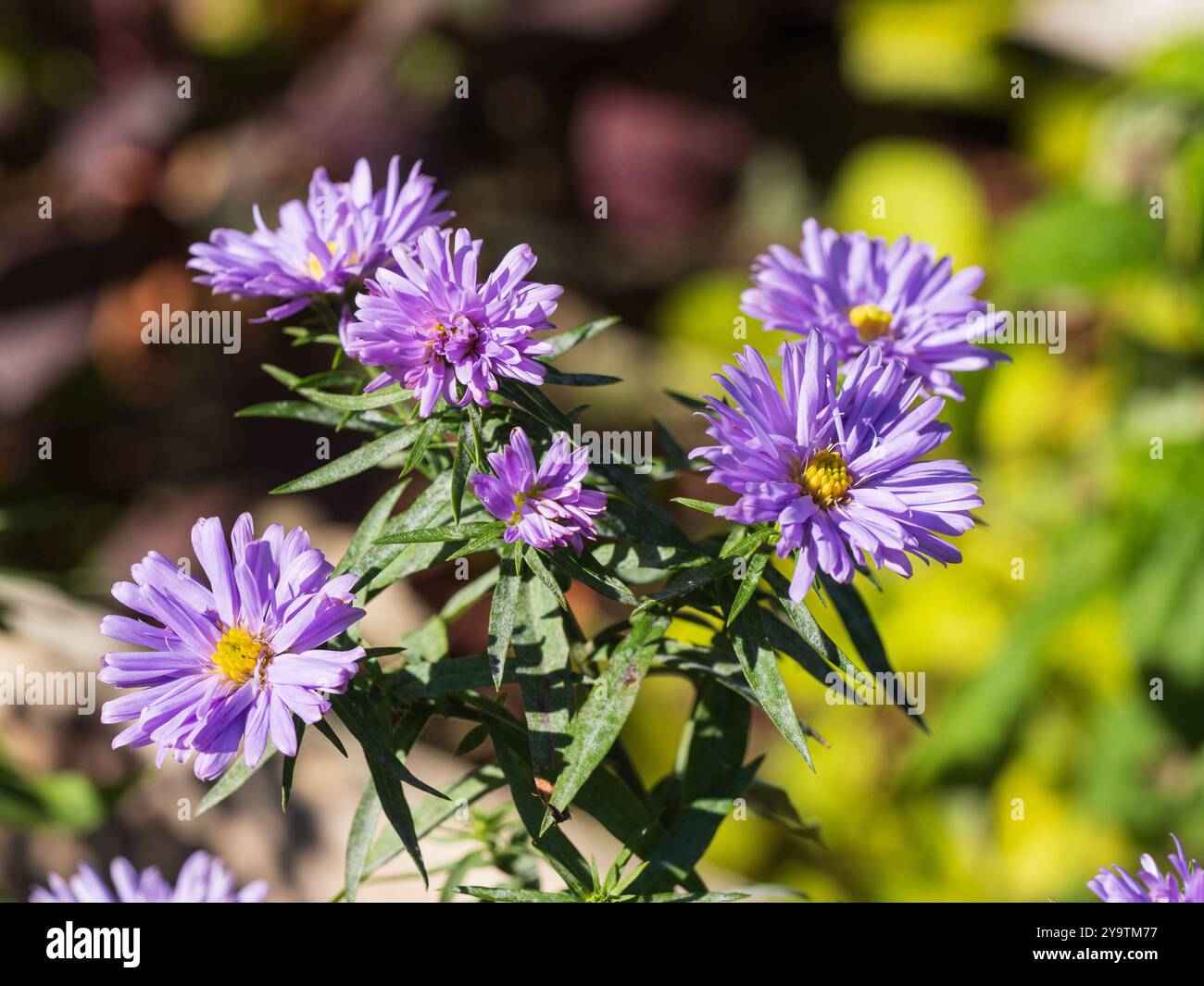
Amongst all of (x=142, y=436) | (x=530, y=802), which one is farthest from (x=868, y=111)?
(x=530, y=802)

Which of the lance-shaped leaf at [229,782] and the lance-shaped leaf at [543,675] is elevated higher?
the lance-shaped leaf at [543,675]

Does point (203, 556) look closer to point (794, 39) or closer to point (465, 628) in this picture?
point (465, 628)

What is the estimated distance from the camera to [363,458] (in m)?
0.46

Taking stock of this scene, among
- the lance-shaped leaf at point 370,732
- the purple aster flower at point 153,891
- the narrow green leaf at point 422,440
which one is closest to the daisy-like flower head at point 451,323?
the narrow green leaf at point 422,440

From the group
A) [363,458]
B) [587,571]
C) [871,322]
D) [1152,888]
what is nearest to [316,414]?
[363,458]

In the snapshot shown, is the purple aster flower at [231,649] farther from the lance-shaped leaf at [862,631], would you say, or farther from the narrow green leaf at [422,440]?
the lance-shaped leaf at [862,631]

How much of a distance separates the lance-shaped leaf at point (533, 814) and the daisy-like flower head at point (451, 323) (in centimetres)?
15

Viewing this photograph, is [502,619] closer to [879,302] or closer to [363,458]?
[363,458]

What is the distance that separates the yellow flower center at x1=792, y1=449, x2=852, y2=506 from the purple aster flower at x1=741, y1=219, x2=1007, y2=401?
0.08 meters

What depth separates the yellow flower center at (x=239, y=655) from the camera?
418 millimetres

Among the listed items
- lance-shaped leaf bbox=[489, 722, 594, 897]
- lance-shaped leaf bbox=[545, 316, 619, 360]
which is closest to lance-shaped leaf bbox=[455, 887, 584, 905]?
lance-shaped leaf bbox=[489, 722, 594, 897]

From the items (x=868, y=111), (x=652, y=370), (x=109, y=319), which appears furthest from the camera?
(x=868, y=111)

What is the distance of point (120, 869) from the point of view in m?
0.54
